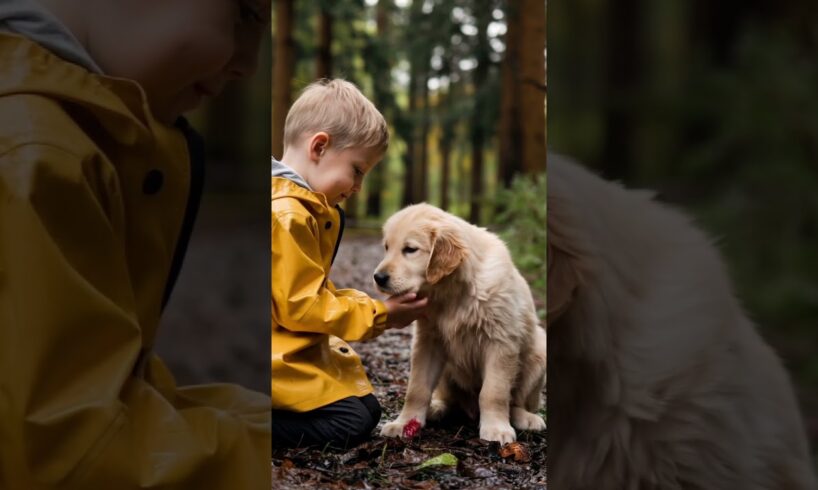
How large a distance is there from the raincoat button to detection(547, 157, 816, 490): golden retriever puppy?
2.09 ft

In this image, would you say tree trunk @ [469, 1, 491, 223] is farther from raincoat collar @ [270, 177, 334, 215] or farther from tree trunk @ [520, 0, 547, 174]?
raincoat collar @ [270, 177, 334, 215]

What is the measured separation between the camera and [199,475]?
100cm

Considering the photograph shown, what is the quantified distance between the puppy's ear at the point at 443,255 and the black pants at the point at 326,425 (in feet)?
1.44

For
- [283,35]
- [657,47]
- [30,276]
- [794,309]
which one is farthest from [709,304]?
[283,35]

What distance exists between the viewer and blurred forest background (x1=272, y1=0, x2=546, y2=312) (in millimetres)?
4980

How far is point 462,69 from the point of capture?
7684 mm

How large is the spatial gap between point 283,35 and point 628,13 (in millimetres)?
2285

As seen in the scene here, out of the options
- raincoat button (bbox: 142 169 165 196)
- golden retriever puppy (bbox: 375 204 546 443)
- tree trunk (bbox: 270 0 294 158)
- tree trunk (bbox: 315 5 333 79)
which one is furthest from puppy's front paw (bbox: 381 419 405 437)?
tree trunk (bbox: 315 5 333 79)

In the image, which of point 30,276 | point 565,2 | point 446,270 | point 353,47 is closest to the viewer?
point 30,276

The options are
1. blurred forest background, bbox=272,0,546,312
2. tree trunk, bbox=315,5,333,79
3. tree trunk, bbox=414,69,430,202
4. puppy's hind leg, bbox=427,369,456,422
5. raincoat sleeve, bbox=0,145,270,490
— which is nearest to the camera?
raincoat sleeve, bbox=0,145,270,490

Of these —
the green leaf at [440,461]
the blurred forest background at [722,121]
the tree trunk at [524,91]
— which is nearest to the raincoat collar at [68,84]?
the blurred forest background at [722,121]

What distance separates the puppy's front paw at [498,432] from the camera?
2.03 m

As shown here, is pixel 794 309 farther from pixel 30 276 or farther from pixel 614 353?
pixel 30 276

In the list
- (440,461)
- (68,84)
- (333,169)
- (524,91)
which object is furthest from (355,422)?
(524,91)
